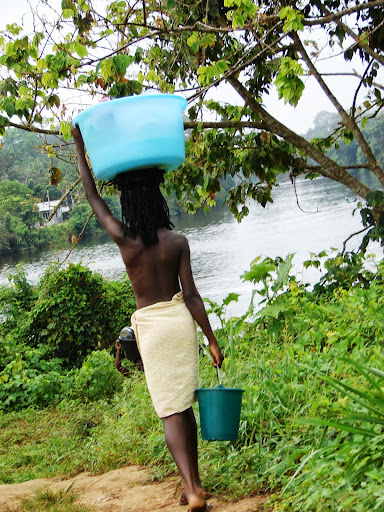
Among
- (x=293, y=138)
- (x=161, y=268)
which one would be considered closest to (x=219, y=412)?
(x=161, y=268)

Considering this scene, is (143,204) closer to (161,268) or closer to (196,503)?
(161,268)

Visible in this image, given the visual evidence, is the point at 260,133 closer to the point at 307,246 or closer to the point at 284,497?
the point at 284,497

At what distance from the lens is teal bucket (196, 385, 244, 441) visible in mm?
2639

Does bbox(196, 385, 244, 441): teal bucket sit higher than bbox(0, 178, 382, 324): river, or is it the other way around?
bbox(196, 385, 244, 441): teal bucket

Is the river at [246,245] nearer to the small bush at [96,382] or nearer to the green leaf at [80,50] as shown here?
the small bush at [96,382]

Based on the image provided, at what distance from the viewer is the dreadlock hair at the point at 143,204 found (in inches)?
106

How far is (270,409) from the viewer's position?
121 inches

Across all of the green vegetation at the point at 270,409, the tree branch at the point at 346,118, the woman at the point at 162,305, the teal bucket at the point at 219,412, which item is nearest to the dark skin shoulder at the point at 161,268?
the woman at the point at 162,305

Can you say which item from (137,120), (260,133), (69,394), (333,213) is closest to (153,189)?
(137,120)

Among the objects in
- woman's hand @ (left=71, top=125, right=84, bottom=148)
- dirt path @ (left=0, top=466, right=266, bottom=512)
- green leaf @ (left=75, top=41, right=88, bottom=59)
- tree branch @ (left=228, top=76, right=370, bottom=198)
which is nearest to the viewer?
dirt path @ (left=0, top=466, right=266, bottom=512)

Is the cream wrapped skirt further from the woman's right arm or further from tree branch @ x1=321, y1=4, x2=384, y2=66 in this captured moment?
tree branch @ x1=321, y1=4, x2=384, y2=66

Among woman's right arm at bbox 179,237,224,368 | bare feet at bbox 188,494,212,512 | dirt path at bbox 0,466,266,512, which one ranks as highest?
woman's right arm at bbox 179,237,224,368

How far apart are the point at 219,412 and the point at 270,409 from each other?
0.51m

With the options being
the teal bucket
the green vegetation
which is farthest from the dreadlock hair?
the green vegetation
